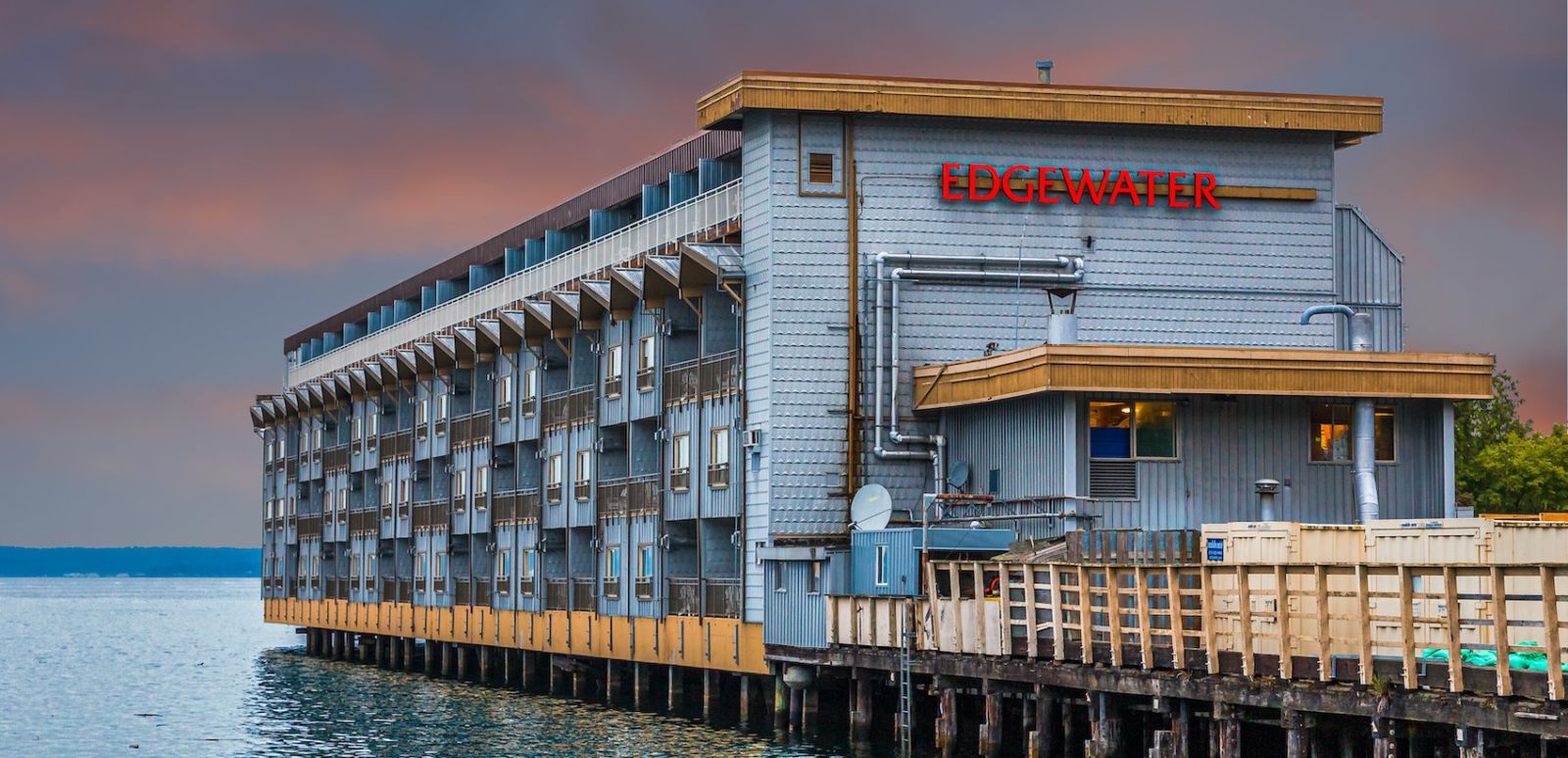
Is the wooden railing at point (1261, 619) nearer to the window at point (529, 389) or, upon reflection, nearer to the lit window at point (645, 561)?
the lit window at point (645, 561)

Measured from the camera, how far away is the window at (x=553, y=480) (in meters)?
75.1

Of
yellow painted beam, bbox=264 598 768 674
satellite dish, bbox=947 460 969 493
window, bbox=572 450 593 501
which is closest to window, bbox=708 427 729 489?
yellow painted beam, bbox=264 598 768 674

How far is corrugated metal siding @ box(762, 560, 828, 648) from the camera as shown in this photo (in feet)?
176

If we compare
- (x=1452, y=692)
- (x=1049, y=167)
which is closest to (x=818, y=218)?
(x=1049, y=167)

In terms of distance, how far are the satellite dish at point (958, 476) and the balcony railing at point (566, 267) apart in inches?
386

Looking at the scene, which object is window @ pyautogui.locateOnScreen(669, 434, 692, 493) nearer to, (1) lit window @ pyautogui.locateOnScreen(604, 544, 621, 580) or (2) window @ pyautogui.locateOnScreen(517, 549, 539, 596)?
(1) lit window @ pyautogui.locateOnScreen(604, 544, 621, 580)

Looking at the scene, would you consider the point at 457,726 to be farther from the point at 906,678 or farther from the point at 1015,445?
the point at 906,678

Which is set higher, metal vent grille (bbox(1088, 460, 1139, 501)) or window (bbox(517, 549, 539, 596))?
metal vent grille (bbox(1088, 460, 1139, 501))

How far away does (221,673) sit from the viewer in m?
102

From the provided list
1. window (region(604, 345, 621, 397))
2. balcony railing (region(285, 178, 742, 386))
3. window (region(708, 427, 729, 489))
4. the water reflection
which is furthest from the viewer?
window (region(604, 345, 621, 397))

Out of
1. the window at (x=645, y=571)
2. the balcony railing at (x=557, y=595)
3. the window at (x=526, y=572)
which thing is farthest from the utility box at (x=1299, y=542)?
the window at (x=526, y=572)

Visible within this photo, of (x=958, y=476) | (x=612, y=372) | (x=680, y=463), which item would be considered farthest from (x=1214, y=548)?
(x=612, y=372)

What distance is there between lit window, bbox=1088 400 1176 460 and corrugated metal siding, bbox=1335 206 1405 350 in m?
11.0

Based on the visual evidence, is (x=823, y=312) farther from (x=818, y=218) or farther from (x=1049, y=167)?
(x=1049, y=167)
